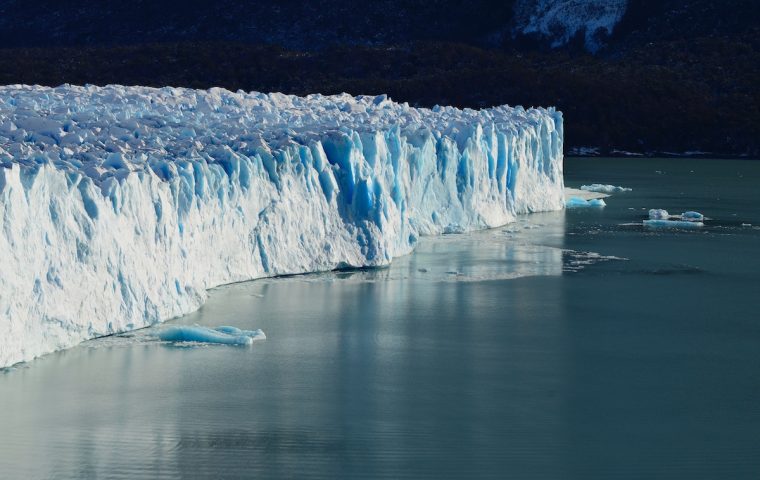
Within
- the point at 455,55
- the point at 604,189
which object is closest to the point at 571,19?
the point at 455,55

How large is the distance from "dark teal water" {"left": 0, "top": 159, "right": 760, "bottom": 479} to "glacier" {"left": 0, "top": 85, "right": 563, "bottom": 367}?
11.1 inches

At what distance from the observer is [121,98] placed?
15500 mm

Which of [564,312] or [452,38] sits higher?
[452,38]

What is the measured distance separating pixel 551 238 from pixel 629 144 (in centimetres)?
1983

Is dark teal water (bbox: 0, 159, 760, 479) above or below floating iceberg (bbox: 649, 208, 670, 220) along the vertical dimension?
below

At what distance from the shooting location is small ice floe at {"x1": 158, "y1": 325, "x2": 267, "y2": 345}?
28.1 feet

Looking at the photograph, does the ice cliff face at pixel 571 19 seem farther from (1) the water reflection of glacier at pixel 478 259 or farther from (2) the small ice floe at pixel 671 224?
(1) the water reflection of glacier at pixel 478 259

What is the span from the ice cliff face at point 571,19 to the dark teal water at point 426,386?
106 feet

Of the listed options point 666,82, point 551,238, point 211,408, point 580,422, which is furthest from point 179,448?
point 666,82

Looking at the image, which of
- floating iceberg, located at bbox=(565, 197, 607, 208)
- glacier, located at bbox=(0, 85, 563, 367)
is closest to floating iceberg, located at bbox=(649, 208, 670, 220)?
glacier, located at bbox=(0, 85, 563, 367)

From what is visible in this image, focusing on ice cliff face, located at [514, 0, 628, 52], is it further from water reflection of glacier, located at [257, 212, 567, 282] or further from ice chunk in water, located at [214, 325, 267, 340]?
ice chunk in water, located at [214, 325, 267, 340]

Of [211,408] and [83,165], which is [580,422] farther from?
[83,165]

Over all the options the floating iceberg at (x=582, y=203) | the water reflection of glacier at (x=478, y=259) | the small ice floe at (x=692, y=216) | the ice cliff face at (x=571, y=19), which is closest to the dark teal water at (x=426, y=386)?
the water reflection of glacier at (x=478, y=259)

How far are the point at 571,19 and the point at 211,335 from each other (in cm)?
3761
